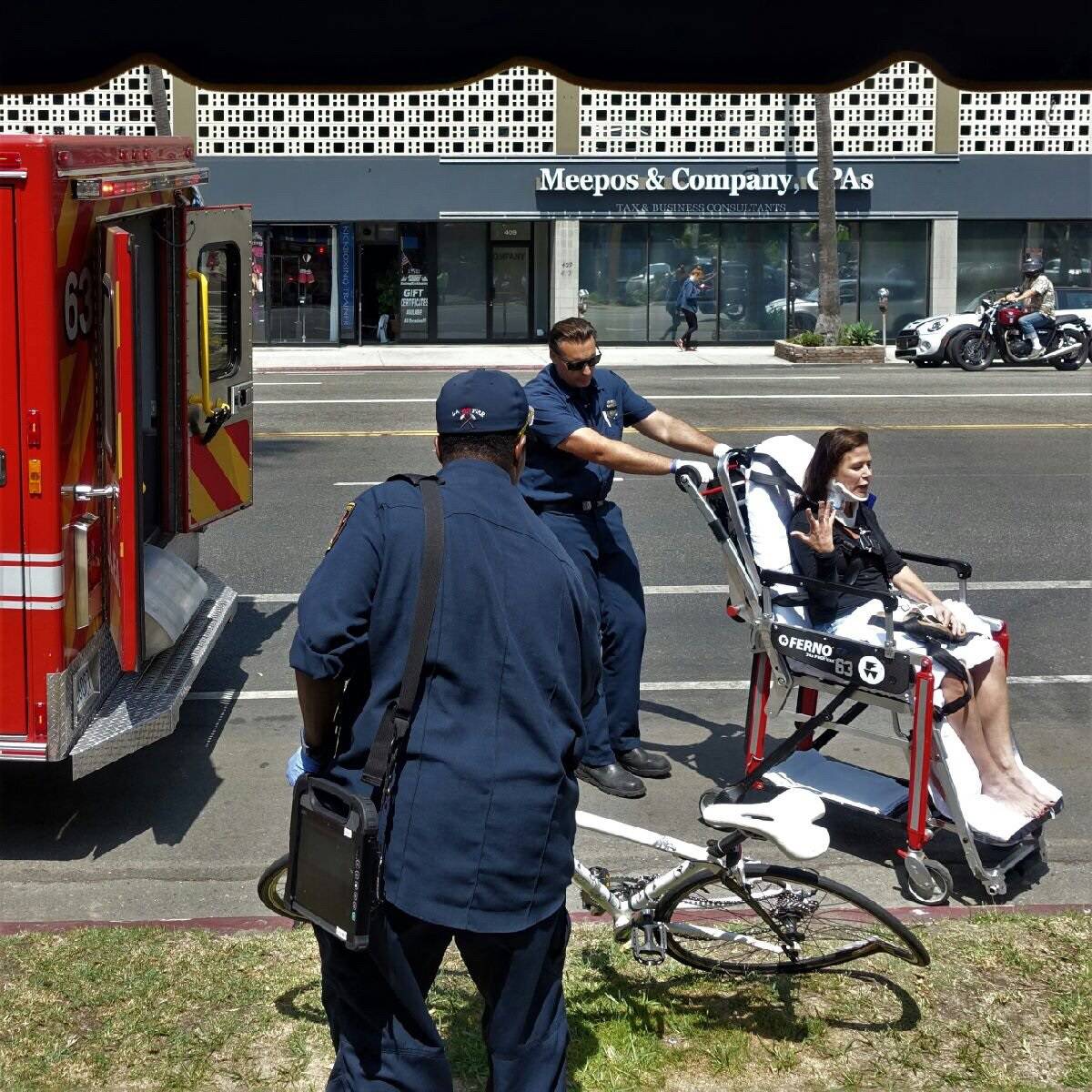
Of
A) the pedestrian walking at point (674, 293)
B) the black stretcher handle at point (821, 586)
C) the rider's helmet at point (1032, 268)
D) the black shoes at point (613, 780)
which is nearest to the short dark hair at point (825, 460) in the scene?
the black stretcher handle at point (821, 586)

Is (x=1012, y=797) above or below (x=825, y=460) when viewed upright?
below

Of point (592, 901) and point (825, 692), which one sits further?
point (825, 692)

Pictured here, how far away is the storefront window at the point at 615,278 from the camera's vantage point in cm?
3353

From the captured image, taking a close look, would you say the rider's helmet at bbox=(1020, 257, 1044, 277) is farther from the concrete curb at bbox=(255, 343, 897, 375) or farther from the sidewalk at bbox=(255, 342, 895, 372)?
the sidewalk at bbox=(255, 342, 895, 372)

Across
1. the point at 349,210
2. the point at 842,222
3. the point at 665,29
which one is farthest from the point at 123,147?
the point at 842,222

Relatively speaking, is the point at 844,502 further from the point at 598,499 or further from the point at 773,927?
the point at 773,927

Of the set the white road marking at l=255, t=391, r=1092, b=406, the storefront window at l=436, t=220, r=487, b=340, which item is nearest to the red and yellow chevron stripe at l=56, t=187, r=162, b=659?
the white road marking at l=255, t=391, r=1092, b=406

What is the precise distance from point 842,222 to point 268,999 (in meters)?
31.4

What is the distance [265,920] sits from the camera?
5.26 meters

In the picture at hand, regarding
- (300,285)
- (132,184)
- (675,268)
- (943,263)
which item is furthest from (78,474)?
(943,263)

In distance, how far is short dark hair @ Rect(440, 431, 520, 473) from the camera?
344 centimetres

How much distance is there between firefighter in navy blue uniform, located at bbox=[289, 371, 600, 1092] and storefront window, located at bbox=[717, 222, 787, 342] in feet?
102

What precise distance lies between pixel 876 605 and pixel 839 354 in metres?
23.4

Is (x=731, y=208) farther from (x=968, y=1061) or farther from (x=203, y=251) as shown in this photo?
(x=968, y=1061)
